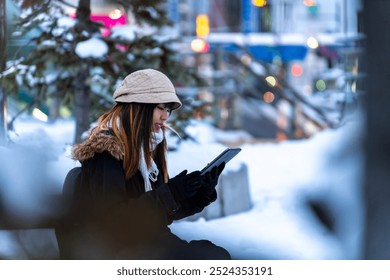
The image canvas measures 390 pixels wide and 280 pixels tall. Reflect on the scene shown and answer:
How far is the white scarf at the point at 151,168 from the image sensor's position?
1911mm

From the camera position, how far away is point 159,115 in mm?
1920

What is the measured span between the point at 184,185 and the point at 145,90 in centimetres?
29

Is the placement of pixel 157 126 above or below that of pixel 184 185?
above

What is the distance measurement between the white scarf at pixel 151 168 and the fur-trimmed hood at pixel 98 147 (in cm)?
8

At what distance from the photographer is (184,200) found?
75.7 inches

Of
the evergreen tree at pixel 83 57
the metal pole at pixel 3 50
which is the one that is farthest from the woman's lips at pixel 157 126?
the evergreen tree at pixel 83 57

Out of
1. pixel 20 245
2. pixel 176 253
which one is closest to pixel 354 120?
pixel 176 253

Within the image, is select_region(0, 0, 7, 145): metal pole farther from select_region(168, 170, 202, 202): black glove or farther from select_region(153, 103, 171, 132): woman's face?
select_region(168, 170, 202, 202): black glove

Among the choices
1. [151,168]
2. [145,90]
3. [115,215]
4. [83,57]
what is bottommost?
[115,215]

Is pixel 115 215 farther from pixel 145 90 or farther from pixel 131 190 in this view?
pixel 145 90

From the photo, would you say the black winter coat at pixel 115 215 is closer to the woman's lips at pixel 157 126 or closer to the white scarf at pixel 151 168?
the white scarf at pixel 151 168

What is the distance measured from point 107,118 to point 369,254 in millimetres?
1216

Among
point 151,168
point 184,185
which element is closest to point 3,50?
point 151,168

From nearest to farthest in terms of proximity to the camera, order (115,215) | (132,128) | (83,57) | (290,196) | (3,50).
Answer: (290,196), (115,215), (132,128), (3,50), (83,57)
